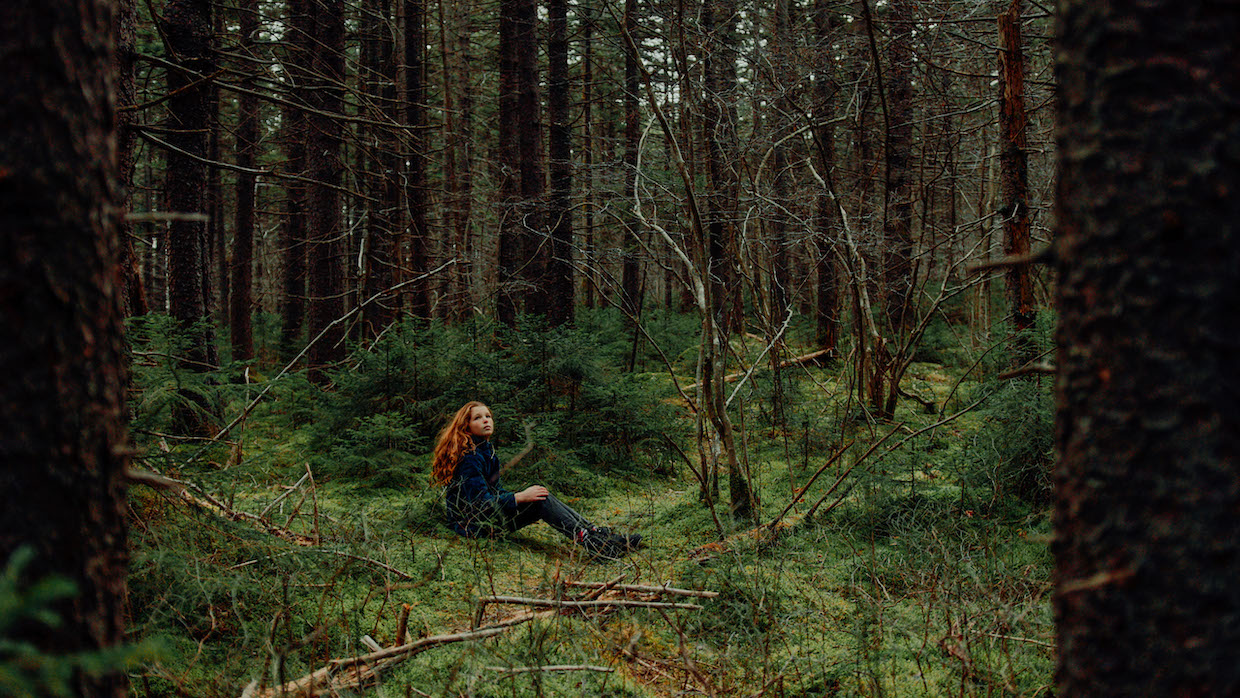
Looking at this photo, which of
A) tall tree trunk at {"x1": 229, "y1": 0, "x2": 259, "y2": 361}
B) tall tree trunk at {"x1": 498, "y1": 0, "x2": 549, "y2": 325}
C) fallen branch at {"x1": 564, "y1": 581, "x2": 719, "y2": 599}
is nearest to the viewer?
fallen branch at {"x1": 564, "y1": 581, "x2": 719, "y2": 599}

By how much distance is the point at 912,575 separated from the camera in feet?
12.9

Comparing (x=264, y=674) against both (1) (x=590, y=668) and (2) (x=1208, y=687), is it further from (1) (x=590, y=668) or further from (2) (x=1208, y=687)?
(2) (x=1208, y=687)

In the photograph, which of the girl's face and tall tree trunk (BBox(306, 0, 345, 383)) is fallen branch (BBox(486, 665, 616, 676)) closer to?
the girl's face

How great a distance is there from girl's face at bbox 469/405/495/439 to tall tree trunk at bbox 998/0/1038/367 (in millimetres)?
4226

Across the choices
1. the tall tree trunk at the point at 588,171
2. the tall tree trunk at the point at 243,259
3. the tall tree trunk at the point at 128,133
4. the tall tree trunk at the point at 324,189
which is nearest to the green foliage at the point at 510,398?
the tall tree trunk at the point at 588,171

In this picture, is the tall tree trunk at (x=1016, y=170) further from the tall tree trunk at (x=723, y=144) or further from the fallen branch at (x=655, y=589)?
the fallen branch at (x=655, y=589)

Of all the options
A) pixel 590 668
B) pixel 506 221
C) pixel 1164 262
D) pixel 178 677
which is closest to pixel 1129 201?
pixel 1164 262

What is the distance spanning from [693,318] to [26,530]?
15225 mm

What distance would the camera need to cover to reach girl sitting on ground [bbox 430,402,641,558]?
193 inches

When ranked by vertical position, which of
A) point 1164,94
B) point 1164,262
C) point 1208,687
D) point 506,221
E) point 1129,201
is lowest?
point 1208,687

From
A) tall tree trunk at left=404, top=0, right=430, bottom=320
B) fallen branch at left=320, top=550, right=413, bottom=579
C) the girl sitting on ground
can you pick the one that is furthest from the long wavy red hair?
tall tree trunk at left=404, top=0, right=430, bottom=320

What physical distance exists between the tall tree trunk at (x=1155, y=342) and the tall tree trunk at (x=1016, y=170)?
4614mm

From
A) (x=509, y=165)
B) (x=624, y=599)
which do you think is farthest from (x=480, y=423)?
(x=509, y=165)

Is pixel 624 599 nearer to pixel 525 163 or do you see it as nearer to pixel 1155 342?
pixel 1155 342
